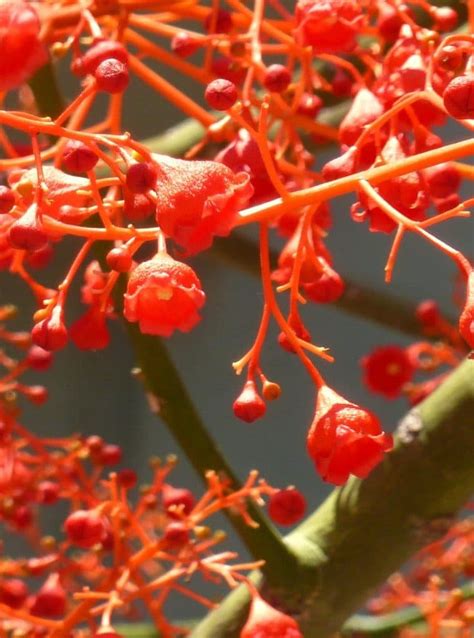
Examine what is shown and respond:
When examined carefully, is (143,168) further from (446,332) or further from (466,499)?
(446,332)

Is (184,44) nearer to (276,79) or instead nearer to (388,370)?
(276,79)

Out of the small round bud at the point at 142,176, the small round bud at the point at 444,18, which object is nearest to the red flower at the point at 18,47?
the small round bud at the point at 142,176

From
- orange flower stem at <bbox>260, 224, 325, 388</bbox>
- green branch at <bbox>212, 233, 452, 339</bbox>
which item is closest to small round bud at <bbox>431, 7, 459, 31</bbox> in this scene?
orange flower stem at <bbox>260, 224, 325, 388</bbox>

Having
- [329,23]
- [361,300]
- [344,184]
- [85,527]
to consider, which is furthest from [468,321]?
[361,300]

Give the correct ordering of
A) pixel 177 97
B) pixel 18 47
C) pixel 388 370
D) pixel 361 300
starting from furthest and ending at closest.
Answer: pixel 361 300 < pixel 388 370 < pixel 177 97 < pixel 18 47

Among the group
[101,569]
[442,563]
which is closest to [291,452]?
[442,563]

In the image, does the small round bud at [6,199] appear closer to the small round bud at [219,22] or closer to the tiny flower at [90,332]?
the tiny flower at [90,332]
